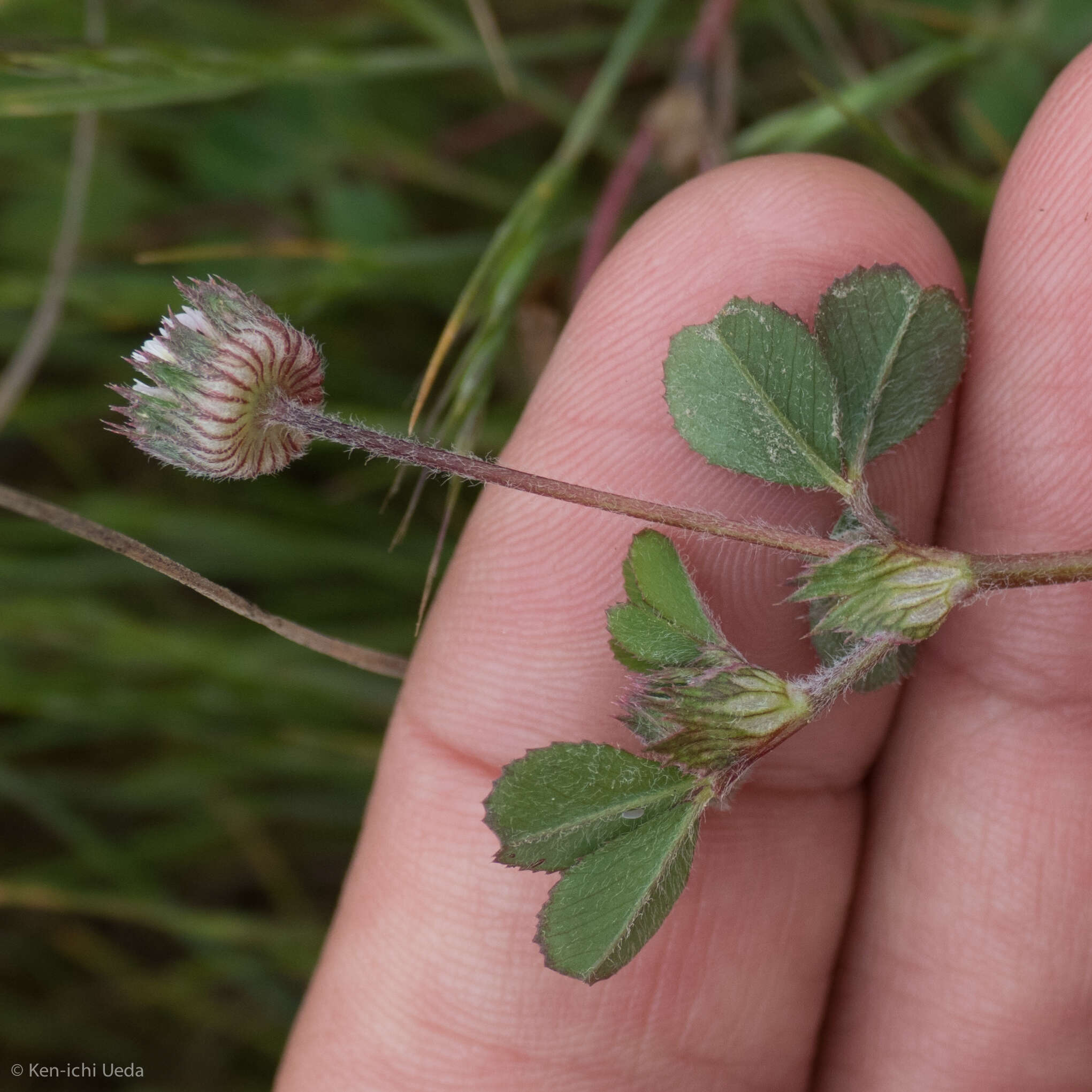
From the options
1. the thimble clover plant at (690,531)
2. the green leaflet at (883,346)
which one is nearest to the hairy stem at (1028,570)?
the thimble clover plant at (690,531)

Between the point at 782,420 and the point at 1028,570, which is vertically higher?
the point at 782,420

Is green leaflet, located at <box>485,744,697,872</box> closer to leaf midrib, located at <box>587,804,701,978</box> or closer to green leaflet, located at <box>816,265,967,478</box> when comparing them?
leaf midrib, located at <box>587,804,701,978</box>

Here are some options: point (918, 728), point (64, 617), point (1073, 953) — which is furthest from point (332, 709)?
point (1073, 953)

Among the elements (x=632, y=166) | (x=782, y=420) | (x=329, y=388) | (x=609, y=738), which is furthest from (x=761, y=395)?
(x=329, y=388)

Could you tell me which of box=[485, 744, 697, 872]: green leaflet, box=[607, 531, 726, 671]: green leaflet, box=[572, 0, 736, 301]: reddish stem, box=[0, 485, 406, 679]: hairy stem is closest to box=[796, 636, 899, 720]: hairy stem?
box=[607, 531, 726, 671]: green leaflet

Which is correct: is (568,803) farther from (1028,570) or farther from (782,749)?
(1028,570)
